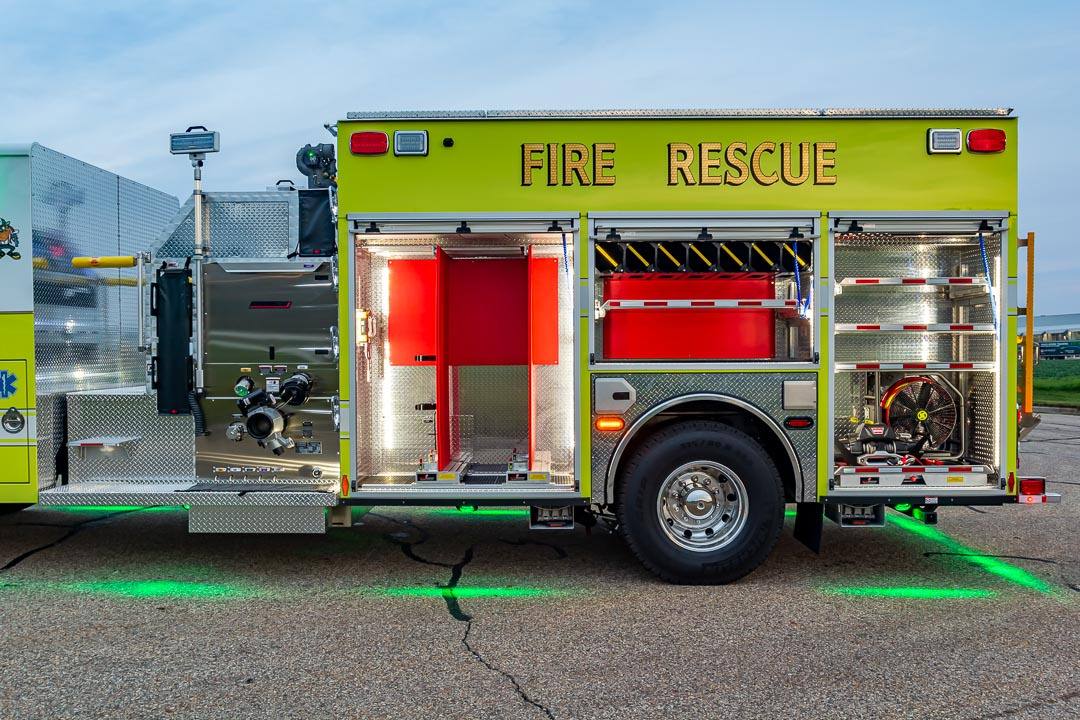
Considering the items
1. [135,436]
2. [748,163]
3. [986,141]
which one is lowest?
[135,436]

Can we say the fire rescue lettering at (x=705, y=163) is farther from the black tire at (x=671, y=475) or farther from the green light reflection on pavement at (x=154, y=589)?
the green light reflection on pavement at (x=154, y=589)

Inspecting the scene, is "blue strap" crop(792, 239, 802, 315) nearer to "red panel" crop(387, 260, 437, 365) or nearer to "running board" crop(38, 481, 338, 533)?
"red panel" crop(387, 260, 437, 365)

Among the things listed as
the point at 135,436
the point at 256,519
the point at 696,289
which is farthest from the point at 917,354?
the point at 135,436

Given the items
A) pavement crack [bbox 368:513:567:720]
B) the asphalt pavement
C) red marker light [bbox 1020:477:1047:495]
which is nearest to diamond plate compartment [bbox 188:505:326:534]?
the asphalt pavement

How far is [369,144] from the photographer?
5.11m

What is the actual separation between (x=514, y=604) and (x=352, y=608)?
3.27 ft

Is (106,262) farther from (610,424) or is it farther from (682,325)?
(682,325)

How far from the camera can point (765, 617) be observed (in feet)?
15.0

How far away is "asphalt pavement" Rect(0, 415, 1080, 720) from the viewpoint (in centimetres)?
355

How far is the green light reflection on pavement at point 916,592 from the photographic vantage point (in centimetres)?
497

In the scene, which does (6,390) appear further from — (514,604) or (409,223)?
(514,604)

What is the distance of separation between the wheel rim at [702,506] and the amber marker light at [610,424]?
48 centimetres

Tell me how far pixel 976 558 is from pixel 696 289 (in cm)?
297

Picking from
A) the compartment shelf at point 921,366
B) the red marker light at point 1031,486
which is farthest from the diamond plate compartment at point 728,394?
the red marker light at point 1031,486
